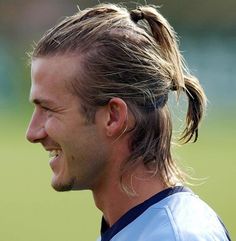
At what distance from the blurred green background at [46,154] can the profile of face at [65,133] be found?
372mm

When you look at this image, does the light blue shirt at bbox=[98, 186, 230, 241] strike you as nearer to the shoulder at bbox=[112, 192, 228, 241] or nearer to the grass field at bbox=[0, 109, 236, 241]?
the shoulder at bbox=[112, 192, 228, 241]

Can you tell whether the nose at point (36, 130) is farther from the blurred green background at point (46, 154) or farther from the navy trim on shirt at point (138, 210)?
the blurred green background at point (46, 154)

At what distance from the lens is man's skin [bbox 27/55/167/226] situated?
2344 mm

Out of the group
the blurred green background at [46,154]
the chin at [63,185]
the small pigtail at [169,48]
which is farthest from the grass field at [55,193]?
the chin at [63,185]

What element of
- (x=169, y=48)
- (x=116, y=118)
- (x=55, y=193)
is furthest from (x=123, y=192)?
(x=55, y=193)

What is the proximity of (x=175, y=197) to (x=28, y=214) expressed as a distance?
7384 millimetres

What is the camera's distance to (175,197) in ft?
7.47

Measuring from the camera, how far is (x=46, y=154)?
39.2ft

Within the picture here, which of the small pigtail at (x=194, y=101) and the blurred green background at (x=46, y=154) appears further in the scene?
the blurred green background at (x=46, y=154)

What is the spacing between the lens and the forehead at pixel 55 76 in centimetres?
237

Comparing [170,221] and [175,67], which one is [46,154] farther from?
[170,221]

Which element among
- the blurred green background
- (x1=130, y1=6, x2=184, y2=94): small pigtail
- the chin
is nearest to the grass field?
the blurred green background

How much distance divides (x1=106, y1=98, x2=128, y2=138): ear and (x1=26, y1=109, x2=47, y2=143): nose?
0.18 meters

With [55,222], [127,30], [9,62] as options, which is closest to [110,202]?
[127,30]
